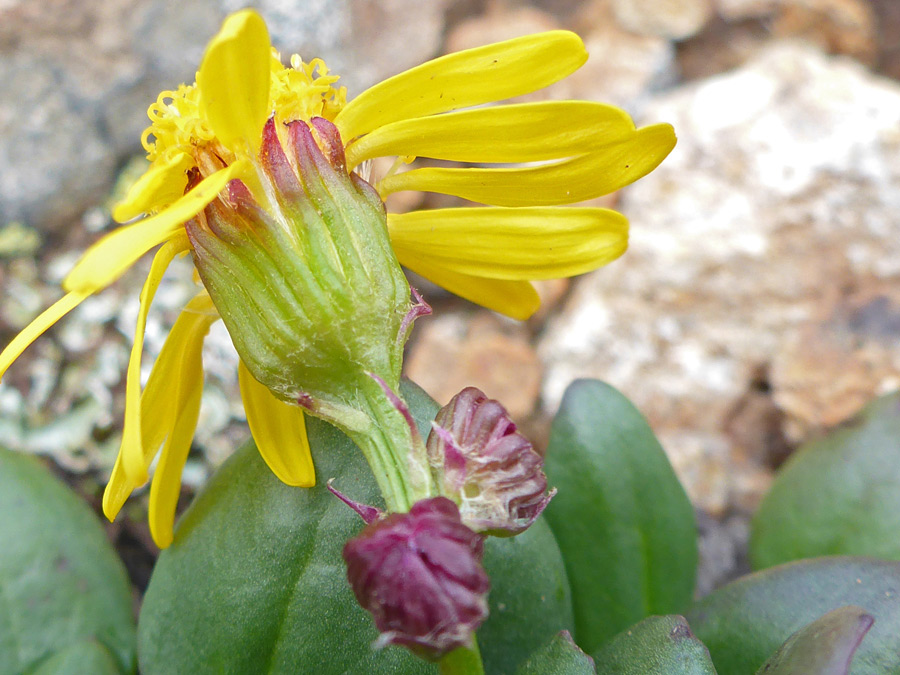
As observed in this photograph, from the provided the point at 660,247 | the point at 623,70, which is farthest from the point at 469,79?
the point at 623,70


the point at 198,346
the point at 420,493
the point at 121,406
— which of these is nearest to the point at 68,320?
the point at 121,406

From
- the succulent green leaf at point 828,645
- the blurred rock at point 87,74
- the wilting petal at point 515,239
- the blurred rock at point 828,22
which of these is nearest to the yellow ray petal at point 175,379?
the wilting petal at point 515,239

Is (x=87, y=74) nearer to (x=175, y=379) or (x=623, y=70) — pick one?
(x=623, y=70)

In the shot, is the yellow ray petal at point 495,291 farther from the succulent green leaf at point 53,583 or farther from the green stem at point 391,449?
the succulent green leaf at point 53,583

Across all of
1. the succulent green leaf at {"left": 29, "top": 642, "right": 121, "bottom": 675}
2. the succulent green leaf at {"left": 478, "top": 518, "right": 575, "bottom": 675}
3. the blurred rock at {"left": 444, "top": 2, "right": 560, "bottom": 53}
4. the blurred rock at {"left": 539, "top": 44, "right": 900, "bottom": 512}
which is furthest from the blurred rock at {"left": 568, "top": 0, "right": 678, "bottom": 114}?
the succulent green leaf at {"left": 29, "top": 642, "right": 121, "bottom": 675}

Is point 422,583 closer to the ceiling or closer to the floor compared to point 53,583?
closer to the ceiling

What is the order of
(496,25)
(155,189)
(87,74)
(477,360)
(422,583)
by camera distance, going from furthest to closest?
(496,25) → (87,74) → (477,360) → (155,189) → (422,583)

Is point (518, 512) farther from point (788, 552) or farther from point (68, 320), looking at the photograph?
point (68, 320)

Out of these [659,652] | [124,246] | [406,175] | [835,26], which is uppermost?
[124,246]
